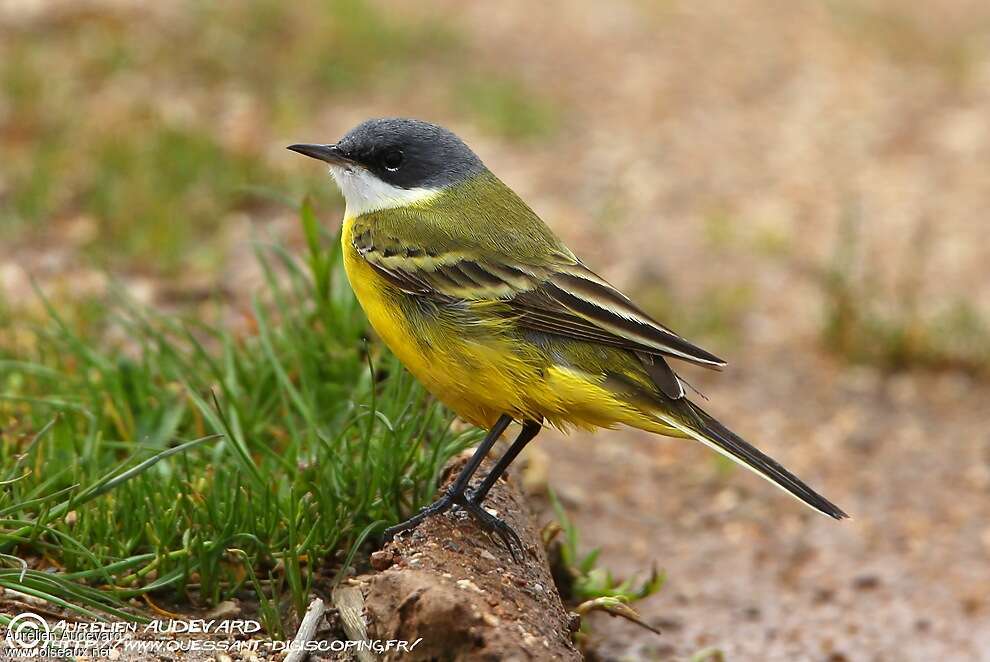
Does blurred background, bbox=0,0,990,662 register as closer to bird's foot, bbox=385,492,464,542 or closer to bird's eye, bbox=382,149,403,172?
bird's foot, bbox=385,492,464,542

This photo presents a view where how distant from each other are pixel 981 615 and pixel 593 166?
214 inches

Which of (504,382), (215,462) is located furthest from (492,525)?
(215,462)

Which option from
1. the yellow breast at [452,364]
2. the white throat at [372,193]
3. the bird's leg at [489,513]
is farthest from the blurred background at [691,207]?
the white throat at [372,193]

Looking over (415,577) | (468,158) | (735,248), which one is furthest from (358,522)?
(735,248)

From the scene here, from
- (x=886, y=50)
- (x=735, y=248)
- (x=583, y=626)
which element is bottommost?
(x=583, y=626)

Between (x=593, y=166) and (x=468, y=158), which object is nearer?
(x=468, y=158)

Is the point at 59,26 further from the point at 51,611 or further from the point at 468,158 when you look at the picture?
the point at 51,611

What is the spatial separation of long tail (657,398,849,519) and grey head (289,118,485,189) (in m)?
1.35

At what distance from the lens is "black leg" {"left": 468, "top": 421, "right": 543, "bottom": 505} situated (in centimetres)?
422

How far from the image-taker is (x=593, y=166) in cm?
1023

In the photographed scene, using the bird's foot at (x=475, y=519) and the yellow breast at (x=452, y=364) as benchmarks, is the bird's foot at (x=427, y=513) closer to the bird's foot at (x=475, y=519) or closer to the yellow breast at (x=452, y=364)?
the bird's foot at (x=475, y=519)

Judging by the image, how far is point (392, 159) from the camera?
4.82 meters

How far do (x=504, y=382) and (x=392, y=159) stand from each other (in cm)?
116

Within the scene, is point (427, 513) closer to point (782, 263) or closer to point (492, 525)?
point (492, 525)
